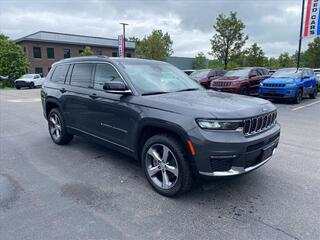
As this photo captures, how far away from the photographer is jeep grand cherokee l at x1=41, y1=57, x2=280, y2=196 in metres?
3.05

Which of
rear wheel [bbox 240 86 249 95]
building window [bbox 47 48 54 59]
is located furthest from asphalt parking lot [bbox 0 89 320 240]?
building window [bbox 47 48 54 59]

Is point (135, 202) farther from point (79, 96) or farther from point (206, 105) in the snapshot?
point (79, 96)

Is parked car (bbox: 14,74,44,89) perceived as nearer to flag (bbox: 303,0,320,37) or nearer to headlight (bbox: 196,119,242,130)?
flag (bbox: 303,0,320,37)

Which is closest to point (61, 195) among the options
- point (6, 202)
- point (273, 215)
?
point (6, 202)

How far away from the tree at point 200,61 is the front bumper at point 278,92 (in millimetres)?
38587

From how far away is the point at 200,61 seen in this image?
167 ft

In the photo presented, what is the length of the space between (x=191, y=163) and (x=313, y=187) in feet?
6.41

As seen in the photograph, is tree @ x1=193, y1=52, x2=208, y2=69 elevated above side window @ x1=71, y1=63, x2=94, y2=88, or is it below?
above

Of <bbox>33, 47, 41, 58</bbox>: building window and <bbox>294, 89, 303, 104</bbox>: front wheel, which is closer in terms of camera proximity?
<bbox>294, 89, 303, 104</bbox>: front wheel

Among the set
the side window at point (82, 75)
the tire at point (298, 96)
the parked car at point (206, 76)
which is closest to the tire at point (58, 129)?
the side window at point (82, 75)

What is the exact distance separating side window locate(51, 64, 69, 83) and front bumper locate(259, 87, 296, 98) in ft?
32.3

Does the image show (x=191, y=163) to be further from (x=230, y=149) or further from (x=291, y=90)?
(x=291, y=90)

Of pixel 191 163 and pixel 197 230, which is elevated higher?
pixel 191 163

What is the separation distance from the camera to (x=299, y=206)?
3293 mm
